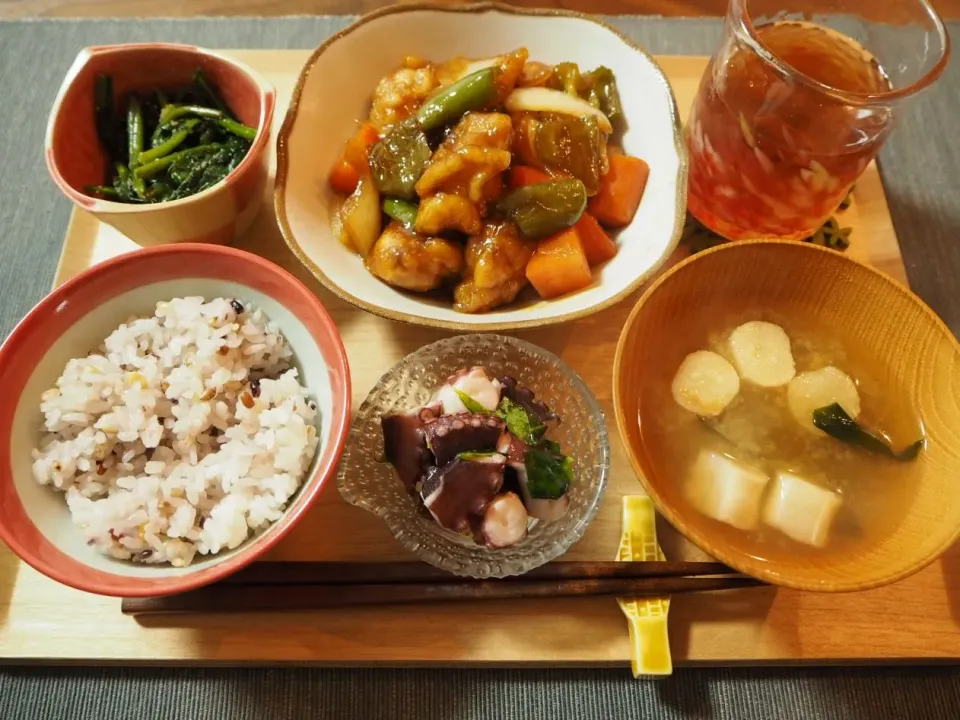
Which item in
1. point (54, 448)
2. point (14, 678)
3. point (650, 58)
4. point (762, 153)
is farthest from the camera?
point (650, 58)

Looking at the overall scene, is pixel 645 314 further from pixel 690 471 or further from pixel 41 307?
pixel 41 307

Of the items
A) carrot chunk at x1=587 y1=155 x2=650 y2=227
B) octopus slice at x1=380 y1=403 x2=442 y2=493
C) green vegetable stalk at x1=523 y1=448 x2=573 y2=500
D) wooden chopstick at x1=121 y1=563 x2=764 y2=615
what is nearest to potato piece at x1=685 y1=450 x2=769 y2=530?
wooden chopstick at x1=121 y1=563 x2=764 y2=615

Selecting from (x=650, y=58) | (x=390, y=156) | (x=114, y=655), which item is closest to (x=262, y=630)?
(x=114, y=655)

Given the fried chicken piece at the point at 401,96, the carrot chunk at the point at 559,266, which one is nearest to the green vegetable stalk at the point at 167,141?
the fried chicken piece at the point at 401,96

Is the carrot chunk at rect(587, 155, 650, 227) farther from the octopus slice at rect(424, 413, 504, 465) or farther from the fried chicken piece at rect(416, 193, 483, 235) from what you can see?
the octopus slice at rect(424, 413, 504, 465)

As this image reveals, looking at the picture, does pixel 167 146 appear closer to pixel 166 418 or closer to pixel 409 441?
pixel 166 418

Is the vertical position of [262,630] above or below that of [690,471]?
below
